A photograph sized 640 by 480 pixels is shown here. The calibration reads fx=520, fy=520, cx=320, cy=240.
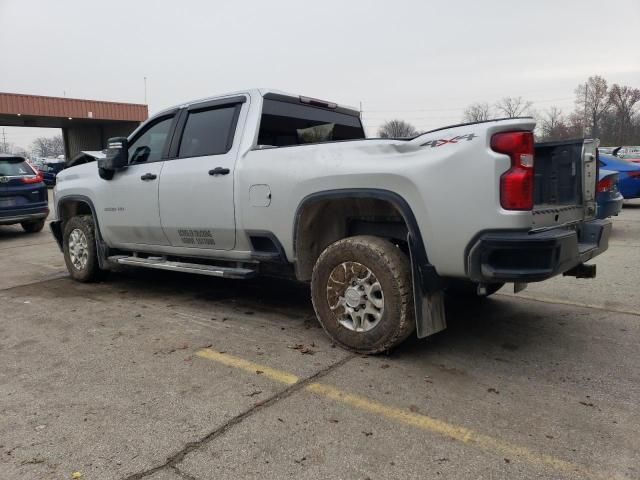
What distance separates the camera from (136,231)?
18.1ft

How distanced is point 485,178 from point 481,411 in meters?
1.33

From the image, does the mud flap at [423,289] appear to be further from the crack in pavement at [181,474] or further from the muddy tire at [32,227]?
the muddy tire at [32,227]

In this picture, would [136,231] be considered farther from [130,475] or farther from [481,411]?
[481,411]

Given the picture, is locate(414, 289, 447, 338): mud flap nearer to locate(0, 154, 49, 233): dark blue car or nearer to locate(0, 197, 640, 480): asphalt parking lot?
locate(0, 197, 640, 480): asphalt parking lot

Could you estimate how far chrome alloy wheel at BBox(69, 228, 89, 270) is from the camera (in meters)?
6.25

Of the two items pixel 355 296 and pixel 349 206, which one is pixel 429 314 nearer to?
pixel 355 296

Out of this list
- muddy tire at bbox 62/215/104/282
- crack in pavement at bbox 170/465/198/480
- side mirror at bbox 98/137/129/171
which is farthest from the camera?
muddy tire at bbox 62/215/104/282

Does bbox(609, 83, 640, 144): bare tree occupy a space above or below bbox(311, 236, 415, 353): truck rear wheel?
above

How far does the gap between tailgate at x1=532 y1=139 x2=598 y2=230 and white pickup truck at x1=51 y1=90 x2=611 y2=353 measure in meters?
0.01

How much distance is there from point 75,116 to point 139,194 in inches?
1300

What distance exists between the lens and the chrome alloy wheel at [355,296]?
→ 3656 mm

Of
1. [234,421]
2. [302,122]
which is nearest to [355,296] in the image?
[234,421]

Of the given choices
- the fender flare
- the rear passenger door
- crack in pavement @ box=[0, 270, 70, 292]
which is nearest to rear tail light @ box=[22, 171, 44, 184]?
crack in pavement @ box=[0, 270, 70, 292]

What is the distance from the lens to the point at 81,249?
6.35m
